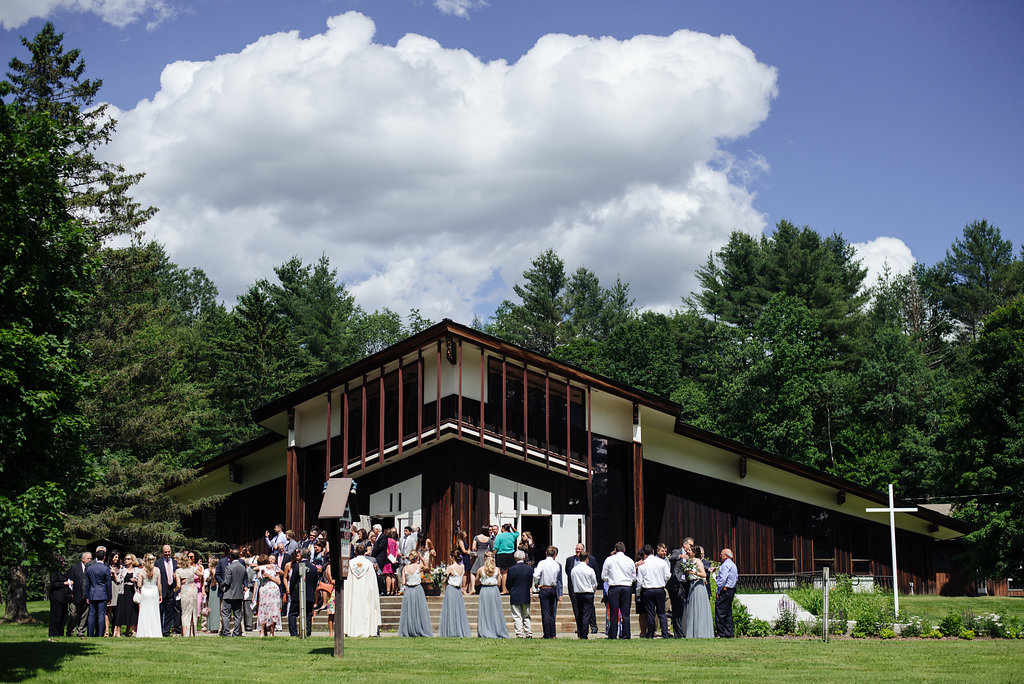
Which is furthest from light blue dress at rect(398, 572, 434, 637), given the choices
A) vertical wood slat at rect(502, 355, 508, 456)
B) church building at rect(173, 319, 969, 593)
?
vertical wood slat at rect(502, 355, 508, 456)

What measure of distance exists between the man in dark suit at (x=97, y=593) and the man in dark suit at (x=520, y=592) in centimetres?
710

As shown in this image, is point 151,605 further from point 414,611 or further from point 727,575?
point 727,575

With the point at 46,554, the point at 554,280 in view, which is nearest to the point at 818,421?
the point at 554,280

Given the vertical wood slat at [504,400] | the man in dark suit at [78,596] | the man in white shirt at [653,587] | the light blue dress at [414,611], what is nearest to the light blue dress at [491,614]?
the light blue dress at [414,611]

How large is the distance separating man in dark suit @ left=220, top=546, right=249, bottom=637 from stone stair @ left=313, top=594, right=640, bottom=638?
5.13 ft

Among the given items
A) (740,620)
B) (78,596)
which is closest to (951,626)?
(740,620)

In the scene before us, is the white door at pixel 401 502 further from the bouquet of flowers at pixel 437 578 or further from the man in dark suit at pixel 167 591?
the man in dark suit at pixel 167 591

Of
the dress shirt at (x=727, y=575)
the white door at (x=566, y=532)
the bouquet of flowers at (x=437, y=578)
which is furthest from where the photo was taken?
the white door at (x=566, y=532)

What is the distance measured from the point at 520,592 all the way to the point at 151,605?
259 inches

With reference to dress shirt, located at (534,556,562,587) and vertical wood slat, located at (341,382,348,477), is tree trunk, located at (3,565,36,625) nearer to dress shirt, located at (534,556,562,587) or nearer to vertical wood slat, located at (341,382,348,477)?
vertical wood slat, located at (341,382,348,477)

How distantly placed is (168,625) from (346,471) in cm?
850

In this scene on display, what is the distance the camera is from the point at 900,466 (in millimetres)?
44219

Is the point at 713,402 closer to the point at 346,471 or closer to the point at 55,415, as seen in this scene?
the point at 346,471

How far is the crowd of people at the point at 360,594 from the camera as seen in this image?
17422mm
